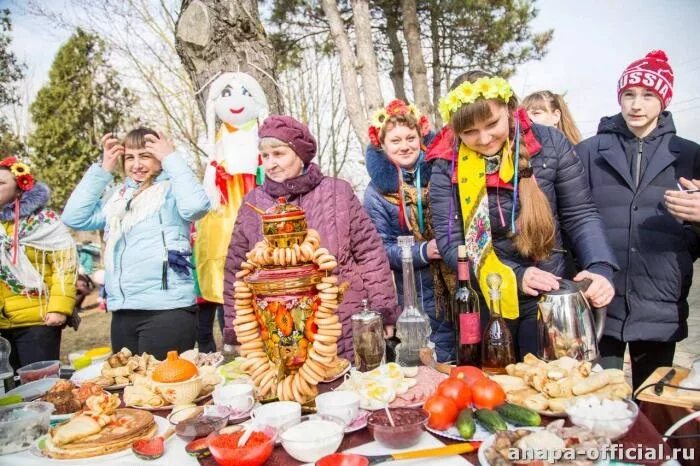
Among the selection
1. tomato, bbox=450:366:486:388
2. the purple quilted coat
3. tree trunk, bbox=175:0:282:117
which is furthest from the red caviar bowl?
tree trunk, bbox=175:0:282:117

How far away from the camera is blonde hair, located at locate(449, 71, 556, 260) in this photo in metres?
2.09

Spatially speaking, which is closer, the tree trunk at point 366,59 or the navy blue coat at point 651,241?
the navy blue coat at point 651,241

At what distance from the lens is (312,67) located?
12023mm

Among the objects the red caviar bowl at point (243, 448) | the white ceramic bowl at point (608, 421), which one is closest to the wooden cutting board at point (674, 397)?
the white ceramic bowl at point (608, 421)

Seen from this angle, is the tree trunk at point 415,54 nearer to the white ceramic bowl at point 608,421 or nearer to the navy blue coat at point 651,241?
the navy blue coat at point 651,241

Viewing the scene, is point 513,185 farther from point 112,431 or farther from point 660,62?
point 112,431

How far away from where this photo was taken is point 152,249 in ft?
9.07

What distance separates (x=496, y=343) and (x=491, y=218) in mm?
600

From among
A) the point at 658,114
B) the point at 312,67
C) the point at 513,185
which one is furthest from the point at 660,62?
the point at 312,67

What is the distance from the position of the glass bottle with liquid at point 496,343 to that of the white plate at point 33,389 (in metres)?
1.62

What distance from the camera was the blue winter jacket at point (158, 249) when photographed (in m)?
2.73

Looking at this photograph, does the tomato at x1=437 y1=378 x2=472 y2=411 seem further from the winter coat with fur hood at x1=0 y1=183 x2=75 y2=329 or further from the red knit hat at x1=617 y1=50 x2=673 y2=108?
the winter coat with fur hood at x1=0 y1=183 x2=75 y2=329

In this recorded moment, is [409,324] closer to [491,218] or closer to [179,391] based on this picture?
[491,218]

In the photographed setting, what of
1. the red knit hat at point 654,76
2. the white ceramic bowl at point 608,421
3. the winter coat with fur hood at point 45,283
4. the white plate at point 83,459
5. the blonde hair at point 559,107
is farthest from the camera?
the blonde hair at point 559,107
